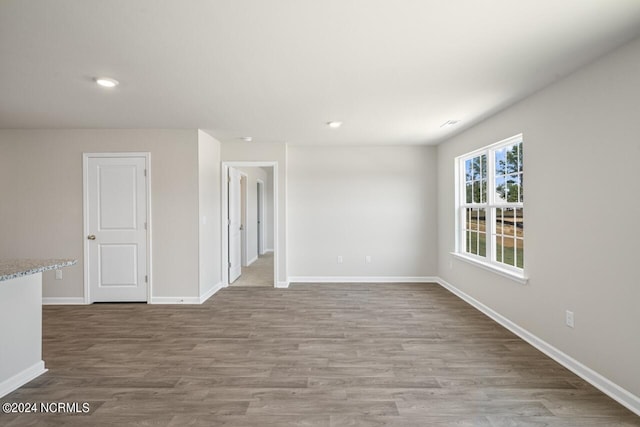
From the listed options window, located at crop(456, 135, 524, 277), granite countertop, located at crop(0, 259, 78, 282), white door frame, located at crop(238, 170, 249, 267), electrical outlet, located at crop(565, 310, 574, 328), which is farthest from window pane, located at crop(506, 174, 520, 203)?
white door frame, located at crop(238, 170, 249, 267)

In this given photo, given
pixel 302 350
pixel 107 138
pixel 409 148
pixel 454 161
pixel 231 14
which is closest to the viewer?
pixel 231 14

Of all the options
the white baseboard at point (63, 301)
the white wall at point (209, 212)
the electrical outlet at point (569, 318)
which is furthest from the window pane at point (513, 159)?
the white baseboard at point (63, 301)

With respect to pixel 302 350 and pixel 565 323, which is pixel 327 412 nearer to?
pixel 302 350

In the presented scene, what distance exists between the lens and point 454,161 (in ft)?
15.9

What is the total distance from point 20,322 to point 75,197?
96.7 inches

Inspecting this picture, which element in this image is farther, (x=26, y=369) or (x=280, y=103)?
(x=280, y=103)

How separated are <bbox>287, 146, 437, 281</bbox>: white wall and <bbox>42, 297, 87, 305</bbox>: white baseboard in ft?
9.83

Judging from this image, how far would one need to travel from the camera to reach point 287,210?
5.49 metres

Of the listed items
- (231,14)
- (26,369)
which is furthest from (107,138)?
(231,14)

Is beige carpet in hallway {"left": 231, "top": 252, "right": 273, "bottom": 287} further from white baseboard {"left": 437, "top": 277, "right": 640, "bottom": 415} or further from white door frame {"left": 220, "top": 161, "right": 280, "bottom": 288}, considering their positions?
white baseboard {"left": 437, "top": 277, "right": 640, "bottom": 415}

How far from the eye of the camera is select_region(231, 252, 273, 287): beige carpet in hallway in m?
5.55

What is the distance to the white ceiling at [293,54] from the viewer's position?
5.77ft

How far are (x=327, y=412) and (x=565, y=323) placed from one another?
2059 millimetres

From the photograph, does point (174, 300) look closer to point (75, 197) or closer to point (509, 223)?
point (75, 197)
